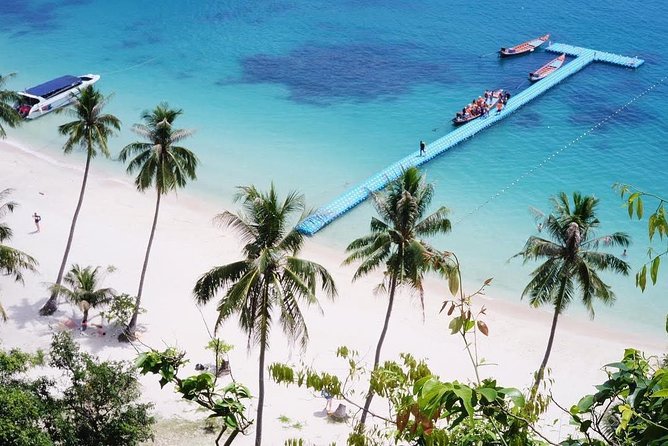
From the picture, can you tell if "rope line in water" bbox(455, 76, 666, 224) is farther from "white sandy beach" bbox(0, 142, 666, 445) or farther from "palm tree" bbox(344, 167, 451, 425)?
"palm tree" bbox(344, 167, 451, 425)

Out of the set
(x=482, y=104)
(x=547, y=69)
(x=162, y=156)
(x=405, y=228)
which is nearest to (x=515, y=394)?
(x=405, y=228)

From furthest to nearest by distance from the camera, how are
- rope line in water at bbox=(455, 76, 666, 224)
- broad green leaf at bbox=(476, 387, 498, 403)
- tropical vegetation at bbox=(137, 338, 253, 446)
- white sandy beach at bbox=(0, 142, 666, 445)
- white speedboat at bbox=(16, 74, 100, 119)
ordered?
1. white speedboat at bbox=(16, 74, 100, 119)
2. rope line in water at bbox=(455, 76, 666, 224)
3. white sandy beach at bbox=(0, 142, 666, 445)
4. tropical vegetation at bbox=(137, 338, 253, 446)
5. broad green leaf at bbox=(476, 387, 498, 403)

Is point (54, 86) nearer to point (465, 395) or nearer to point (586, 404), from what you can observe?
point (586, 404)

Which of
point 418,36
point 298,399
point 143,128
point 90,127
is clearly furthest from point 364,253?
point 418,36

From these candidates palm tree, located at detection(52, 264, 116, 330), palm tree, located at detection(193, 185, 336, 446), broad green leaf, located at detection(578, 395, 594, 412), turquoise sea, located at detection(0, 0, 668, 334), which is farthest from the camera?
turquoise sea, located at detection(0, 0, 668, 334)

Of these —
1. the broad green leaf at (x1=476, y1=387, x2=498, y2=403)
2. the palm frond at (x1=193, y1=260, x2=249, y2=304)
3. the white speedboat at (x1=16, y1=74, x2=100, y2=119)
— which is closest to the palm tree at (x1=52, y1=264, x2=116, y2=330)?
the palm frond at (x1=193, y1=260, x2=249, y2=304)

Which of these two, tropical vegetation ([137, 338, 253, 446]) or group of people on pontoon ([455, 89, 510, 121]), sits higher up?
group of people on pontoon ([455, 89, 510, 121])
